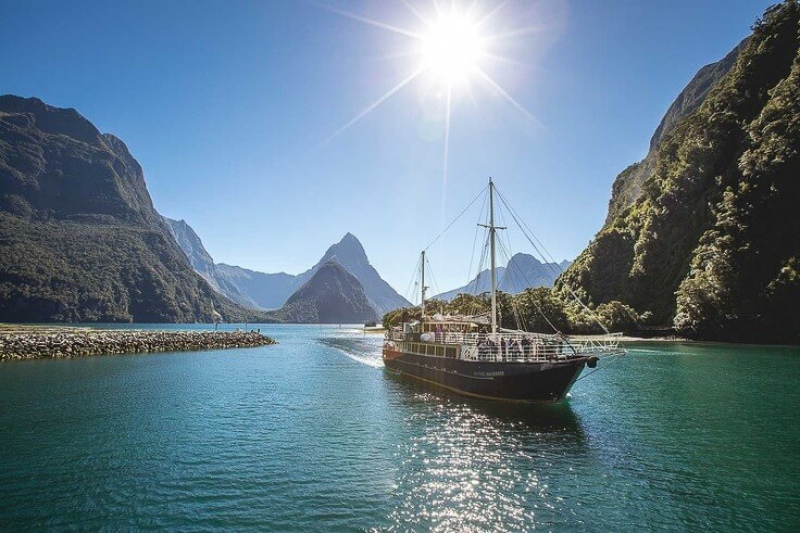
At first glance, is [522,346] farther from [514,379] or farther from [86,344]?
[86,344]

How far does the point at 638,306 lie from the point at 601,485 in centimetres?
14399

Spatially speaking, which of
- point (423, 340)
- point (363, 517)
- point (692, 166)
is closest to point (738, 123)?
point (692, 166)

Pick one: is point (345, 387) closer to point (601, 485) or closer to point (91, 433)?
point (91, 433)

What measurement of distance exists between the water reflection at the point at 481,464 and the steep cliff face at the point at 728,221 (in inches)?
3552

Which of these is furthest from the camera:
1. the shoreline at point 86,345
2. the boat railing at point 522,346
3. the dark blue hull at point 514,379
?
the shoreline at point 86,345

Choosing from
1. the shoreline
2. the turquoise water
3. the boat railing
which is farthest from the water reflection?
the shoreline

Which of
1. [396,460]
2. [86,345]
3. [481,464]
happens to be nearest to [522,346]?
[481,464]

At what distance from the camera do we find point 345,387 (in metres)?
51.7

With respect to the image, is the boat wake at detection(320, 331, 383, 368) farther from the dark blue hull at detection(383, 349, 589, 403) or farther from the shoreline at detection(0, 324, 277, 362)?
the dark blue hull at detection(383, 349, 589, 403)

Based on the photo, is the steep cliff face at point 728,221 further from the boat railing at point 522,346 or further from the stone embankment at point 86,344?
the stone embankment at point 86,344

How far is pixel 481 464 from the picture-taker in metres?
22.8

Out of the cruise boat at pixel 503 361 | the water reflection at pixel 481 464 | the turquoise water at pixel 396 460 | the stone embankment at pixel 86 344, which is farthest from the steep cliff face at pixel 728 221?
the stone embankment at pixel 86 344

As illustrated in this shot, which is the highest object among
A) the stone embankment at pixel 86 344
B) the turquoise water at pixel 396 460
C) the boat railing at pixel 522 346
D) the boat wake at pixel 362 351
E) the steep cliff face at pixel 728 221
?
the steep cliff face at pixel 728 221

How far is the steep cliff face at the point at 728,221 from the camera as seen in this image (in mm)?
97500
